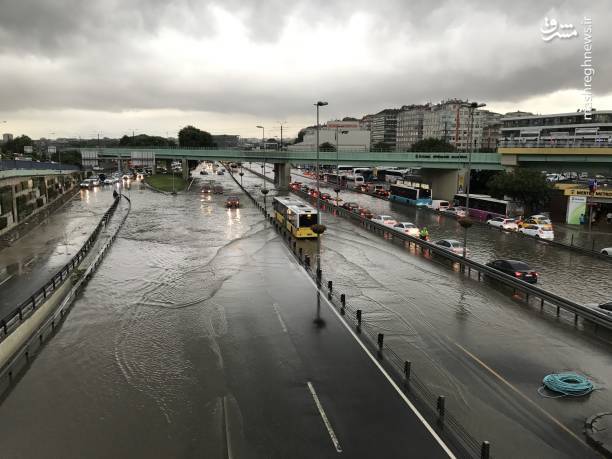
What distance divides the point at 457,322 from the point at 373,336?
4.48m

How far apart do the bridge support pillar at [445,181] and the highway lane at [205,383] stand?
54.6 metres

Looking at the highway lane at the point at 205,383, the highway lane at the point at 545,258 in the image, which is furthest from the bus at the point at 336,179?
the highway lane at the point at 205,383

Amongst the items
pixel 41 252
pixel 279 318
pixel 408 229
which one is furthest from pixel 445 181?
pixel 279 318

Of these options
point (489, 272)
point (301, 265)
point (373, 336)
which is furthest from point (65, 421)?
point (489, 272)

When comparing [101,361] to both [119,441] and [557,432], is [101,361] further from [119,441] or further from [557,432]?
[557,432]

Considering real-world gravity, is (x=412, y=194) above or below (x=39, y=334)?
above

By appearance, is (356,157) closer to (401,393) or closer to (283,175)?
(283,175)

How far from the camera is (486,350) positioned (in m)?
18.0

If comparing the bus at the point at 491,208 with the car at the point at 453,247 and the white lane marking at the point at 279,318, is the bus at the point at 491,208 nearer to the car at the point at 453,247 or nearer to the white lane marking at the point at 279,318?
the car at the point at 453,247

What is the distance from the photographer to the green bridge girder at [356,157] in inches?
2672

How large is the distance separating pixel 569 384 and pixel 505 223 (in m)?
36.5

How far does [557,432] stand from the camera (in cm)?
1246

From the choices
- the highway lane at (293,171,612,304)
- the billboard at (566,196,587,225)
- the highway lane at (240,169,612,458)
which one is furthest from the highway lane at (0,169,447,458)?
the billboard at (566,196,587,225)

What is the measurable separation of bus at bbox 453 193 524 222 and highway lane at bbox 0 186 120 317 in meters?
42.9
